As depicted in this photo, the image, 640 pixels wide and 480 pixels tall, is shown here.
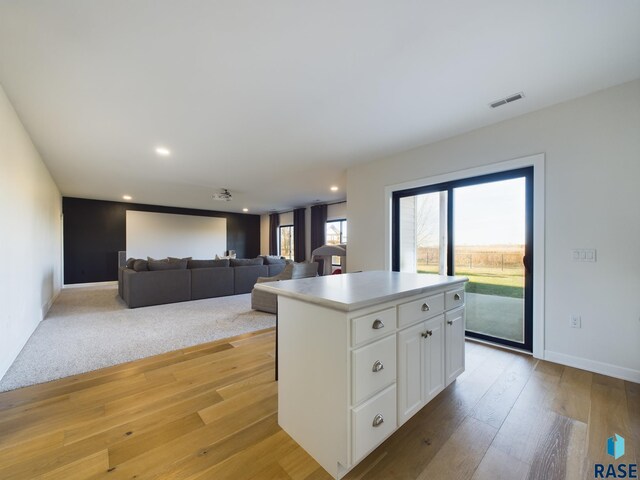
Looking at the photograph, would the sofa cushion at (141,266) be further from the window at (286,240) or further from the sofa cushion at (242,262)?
the window at (286,240)

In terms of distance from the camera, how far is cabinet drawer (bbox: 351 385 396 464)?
1.28m

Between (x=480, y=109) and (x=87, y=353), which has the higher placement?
(x=480, y=109)

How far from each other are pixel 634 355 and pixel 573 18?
2.62 metres

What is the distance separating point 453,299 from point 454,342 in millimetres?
335

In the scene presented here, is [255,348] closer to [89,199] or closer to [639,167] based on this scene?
[639,167]

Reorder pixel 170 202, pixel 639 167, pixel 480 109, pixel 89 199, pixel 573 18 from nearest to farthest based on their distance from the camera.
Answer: pixel 573 18, pixel 639 167, pixel 480 109, pixel 89 199, pixel 170 202

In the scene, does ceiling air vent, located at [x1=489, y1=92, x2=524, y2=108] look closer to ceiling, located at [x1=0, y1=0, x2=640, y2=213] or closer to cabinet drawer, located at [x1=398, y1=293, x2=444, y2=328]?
ceiling, located at [x1=0, y1=0, x2=640, y2=213]

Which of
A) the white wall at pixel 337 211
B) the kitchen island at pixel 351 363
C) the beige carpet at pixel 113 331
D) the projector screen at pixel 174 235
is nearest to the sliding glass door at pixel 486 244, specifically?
the kitchen island at pixel 351 363

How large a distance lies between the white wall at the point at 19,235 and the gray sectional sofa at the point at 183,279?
123 centimetres

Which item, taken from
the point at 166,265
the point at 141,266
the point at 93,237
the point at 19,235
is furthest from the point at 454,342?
the point at 93,237

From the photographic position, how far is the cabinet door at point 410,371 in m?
1.53

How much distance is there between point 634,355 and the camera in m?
2.22

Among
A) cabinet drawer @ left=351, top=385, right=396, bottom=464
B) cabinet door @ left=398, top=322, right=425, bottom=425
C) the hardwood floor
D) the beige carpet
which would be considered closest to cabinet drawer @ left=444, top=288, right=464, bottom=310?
cabinet door @ left=398, top=322, right=425, bottom=425

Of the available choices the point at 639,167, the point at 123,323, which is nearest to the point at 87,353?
the point at 123,323
